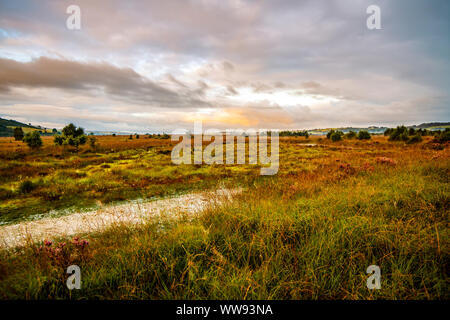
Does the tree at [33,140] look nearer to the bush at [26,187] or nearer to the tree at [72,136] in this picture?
the tree at [72,136]

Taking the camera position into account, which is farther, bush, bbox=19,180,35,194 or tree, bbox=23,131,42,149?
tree, bbox=23,131,42,149

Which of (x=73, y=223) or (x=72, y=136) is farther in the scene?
(x=72, y=136)

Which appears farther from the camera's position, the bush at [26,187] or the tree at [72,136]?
the tree at [72,136]

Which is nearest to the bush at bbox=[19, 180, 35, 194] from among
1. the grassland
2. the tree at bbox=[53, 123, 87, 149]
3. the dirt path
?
the dirt path

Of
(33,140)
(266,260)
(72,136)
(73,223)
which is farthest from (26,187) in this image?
(33,140)

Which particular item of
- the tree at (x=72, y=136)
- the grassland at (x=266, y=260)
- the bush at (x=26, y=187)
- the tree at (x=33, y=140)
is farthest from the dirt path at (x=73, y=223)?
the tree at (x=33, y=140)

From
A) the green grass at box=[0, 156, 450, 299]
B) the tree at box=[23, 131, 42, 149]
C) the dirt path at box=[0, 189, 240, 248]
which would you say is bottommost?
the dirt path at box=[0, 189, 240, 248]

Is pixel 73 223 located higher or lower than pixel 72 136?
lower

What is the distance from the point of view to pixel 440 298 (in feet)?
7.75

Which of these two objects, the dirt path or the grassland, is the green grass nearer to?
the grassland

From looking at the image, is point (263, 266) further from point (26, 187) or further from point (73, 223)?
point (26, 187)

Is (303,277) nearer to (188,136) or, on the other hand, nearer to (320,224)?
(320,224)

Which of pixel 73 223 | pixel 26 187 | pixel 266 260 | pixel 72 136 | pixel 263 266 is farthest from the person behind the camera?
pixel 72 136

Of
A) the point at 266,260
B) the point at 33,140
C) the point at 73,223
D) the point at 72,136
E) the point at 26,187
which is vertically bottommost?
the point at 73,223
